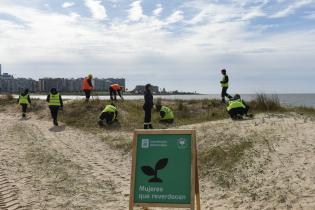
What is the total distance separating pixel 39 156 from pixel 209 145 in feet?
17.3

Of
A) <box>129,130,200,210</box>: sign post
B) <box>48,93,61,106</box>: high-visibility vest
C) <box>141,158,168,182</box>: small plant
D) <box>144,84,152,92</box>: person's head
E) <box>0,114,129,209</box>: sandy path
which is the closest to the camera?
<box>129,130,200,210</box>: sign post

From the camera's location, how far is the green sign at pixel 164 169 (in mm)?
6992

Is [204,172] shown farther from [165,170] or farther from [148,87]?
[148,87]

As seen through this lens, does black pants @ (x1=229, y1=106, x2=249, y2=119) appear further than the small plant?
Yes

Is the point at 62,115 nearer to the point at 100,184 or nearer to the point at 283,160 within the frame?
the point at 100,184

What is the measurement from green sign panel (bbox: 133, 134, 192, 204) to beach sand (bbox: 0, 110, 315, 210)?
62.3 inches

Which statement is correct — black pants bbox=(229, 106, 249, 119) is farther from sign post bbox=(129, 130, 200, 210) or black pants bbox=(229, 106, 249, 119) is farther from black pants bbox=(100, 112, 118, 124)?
sign post bbox=(129, 130, 200, 210)

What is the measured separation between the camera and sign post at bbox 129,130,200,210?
6.98m

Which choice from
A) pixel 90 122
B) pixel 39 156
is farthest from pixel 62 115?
pixel 39 156

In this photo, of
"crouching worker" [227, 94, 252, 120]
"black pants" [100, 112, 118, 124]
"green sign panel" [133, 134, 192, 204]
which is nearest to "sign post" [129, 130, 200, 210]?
"green sign panel" [133, 134, 192, 204]

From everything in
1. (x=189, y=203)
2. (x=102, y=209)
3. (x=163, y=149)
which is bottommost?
(x=102, y=209)

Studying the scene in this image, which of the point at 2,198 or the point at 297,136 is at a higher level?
the point at 297,136

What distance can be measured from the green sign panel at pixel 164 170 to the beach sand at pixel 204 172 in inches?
62.3

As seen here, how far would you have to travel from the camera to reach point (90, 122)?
22.1 metres
